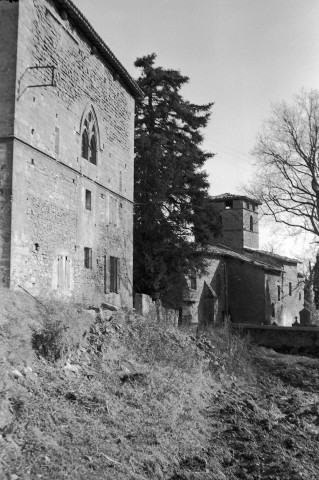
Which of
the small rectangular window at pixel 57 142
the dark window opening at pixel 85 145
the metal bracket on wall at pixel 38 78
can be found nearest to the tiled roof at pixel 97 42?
the metal bracket on wall at pixel 38 78

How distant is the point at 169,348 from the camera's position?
14289 millimetres

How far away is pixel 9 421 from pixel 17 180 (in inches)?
313

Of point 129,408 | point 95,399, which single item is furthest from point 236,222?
point 95,399

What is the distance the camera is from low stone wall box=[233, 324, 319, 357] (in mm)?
24202

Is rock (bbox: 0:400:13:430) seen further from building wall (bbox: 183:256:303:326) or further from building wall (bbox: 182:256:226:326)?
building wall (bbox: 183:256:303:326)

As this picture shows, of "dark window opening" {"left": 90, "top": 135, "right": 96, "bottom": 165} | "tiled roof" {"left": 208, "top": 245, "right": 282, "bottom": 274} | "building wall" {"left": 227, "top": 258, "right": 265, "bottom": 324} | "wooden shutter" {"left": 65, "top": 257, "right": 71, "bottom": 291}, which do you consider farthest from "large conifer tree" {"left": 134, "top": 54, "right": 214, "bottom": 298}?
"building wall" {"left": 227, "top": 258, "right": 265, "bottom": 324}

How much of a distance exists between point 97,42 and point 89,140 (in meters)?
3.40

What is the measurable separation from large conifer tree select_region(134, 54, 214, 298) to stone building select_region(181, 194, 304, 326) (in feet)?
17.1

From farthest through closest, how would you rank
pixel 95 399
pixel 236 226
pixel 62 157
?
1. pixel 236 226
2. pixel 62 157
3. pixel 95 399

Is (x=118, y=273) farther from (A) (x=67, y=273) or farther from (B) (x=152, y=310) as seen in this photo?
(A) (x=67, y=273)

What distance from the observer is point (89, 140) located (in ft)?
62.1

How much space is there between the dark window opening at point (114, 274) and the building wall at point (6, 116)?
726 cm

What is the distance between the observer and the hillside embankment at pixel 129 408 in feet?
24.7

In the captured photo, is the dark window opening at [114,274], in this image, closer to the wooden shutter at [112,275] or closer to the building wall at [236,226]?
the wooden shutter at [112,275]
